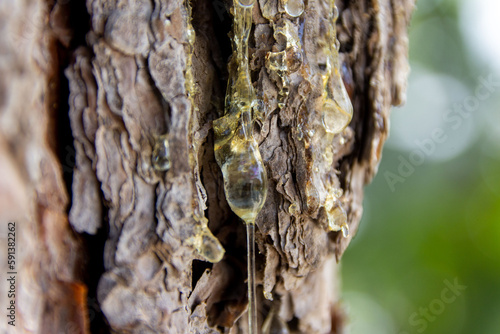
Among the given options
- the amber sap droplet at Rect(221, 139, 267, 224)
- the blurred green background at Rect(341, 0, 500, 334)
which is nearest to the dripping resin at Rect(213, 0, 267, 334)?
the amber sap droplet at Rect(221, 139, 267, 224)

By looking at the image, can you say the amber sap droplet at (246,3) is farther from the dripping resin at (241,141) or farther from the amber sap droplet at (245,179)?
the amber sap droplet at (245,179)

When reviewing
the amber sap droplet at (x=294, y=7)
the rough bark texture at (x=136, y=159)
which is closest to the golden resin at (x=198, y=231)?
the rough bark texture at (x=136, y=159)

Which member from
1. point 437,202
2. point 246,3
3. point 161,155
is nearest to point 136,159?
point 161,155

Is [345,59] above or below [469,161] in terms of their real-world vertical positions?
above

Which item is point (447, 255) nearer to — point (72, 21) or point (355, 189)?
point (355, 189)

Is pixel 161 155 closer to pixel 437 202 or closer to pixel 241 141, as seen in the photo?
pixel 241 141

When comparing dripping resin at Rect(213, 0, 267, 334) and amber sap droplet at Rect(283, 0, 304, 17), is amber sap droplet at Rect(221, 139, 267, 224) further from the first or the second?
amber sap droplet at Rect(283, 0, 304, 17)

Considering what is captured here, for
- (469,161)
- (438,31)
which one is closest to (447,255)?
(469,161)
